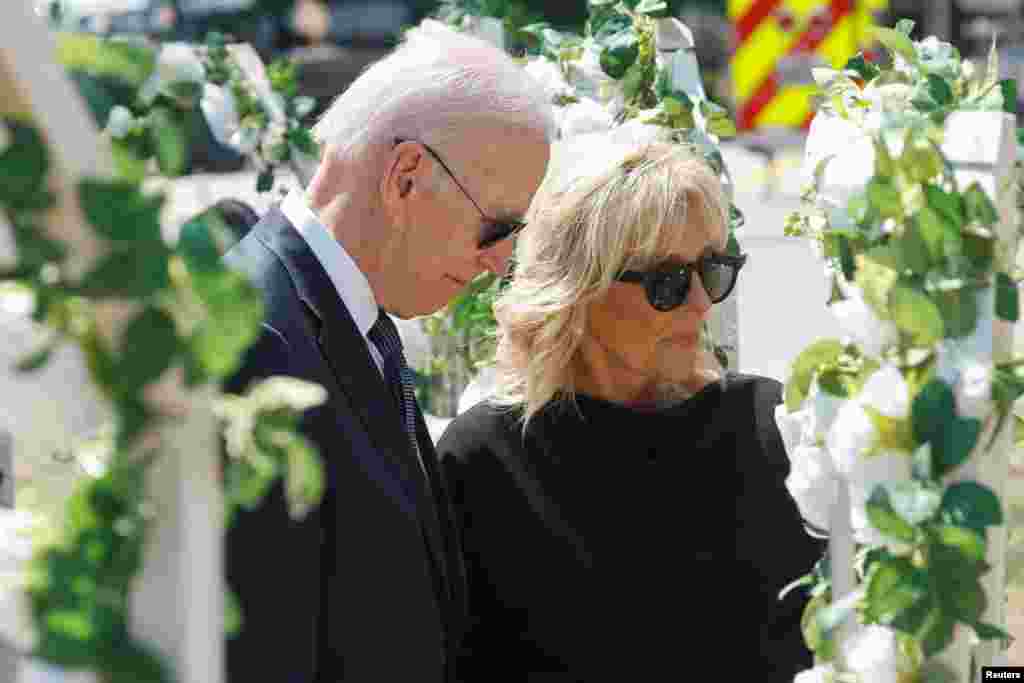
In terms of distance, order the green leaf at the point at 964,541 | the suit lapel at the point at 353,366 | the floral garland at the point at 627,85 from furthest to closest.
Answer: the floral garland at the point at 627,85 < the suit lapel at the point at 353,366 < the green leaf at the point at 964,541

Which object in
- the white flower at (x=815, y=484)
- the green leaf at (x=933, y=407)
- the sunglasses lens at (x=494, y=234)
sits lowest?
the sunglasses lens at (x=494, y=234)

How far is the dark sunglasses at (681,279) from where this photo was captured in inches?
79.8

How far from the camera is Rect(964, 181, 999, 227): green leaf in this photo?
117 centimetres

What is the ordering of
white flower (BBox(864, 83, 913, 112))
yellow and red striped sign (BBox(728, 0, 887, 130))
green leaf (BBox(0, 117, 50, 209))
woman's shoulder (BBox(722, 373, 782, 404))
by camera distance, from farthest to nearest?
yellow and red striped sign (BBox(728, 0, 887, 130))
woman's shoulder (BBox(722, 373, 782, 404))
white flower (BBox(864, 83, 913, 112))
green leaf (BBox(0, 117, 50, 209))

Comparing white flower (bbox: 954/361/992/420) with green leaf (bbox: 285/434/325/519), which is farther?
white flower (bbox: 954/361/992/420)

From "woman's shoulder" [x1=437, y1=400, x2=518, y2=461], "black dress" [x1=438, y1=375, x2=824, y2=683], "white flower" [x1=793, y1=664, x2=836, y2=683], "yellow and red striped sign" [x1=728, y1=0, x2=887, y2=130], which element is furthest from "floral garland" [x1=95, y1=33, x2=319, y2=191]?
"yellow and red striped sign" [x1=728, y1=0, x2=887, y2=130]

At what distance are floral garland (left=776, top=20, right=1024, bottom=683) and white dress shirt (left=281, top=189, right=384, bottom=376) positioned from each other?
2.14 ft

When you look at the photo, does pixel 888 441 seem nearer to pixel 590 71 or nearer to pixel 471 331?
pixel 590 71

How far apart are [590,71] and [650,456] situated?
755 millimetres

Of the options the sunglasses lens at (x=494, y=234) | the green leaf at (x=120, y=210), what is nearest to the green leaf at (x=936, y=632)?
the green leaf at (x=120, y=210)

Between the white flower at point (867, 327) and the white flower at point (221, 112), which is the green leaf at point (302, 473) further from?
the white flower at point (221, 112)

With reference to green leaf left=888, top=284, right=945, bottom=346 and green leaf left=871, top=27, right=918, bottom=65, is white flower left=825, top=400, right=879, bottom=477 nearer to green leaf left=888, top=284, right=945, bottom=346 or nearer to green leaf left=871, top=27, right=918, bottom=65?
green leaf left=888, top=284, right=945, bottom=346

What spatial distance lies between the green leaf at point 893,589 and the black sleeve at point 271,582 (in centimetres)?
58

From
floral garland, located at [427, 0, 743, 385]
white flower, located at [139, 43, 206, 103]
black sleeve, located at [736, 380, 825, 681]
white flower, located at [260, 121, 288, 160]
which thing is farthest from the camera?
white flower, located at [260, 121, 288, 160]
